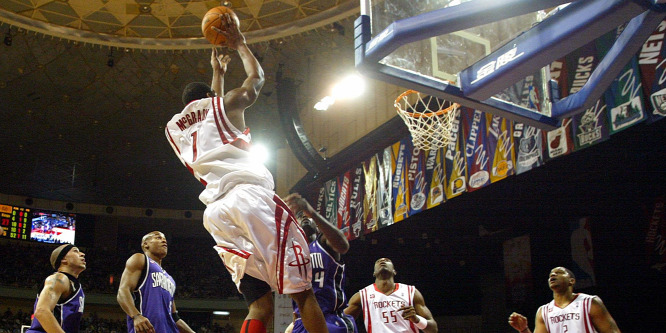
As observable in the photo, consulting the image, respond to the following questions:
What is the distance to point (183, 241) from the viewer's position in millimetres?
33062

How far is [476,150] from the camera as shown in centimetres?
905

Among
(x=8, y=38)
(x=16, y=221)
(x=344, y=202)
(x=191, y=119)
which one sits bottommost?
(x=191, y=119)

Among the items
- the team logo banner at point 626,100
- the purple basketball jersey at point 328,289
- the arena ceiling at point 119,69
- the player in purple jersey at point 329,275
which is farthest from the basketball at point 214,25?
the arena ceiling at point 119,69

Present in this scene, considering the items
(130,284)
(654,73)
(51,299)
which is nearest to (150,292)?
(130,284)

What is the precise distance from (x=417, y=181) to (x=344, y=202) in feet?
11.1

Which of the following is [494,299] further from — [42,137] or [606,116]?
[42,137]

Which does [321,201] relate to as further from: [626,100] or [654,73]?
[654,73]

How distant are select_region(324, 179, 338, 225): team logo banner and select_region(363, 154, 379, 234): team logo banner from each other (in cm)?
155

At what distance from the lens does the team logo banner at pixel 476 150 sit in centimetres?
876

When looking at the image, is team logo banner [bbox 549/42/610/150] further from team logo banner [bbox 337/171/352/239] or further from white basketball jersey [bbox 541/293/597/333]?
team logo banner [bbox 337/171/352/239]

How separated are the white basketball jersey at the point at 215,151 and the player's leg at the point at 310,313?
25.4 inches

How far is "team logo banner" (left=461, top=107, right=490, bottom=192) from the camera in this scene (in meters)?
8.76

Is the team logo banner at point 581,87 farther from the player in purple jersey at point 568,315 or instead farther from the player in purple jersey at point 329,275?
the player in purple jersey at point 329,275

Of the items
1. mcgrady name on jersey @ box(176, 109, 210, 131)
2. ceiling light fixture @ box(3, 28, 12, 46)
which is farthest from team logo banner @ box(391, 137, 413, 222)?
ceiling light fixture @ box(3, 28, 12, 46)
